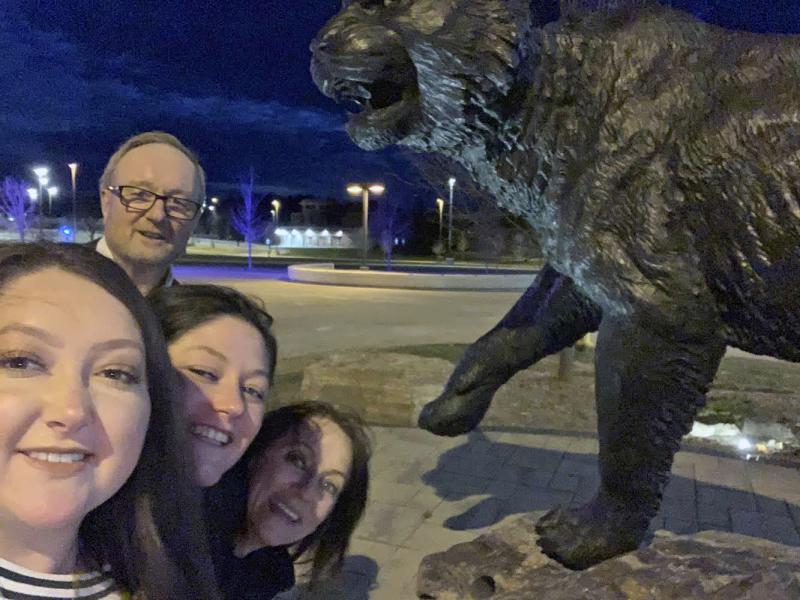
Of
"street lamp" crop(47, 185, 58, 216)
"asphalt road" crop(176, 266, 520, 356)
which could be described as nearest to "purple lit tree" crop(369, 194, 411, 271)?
"asphalt road" crop(176, 266, 520, 356)

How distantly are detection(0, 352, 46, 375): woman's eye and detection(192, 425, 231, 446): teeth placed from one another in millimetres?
608

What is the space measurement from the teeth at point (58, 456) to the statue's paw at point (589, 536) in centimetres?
187

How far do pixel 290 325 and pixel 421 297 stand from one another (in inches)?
242

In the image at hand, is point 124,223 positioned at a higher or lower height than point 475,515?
higher

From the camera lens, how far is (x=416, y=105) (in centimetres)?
212

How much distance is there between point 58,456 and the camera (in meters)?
1.03

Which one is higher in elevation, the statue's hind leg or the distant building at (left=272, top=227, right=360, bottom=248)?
the distant building at (left=272, top=227, right=360, bottom=248)

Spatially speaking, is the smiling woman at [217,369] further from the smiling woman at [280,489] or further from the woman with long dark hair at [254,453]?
the smiling woman at [280,489]

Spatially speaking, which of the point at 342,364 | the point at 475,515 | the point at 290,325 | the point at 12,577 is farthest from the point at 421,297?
the point at 12,577

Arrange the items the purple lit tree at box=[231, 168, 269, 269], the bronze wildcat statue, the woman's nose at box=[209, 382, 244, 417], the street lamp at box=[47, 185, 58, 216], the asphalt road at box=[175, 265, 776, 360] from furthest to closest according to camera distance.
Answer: the street lamp at box=[47, 185, 58, 216] < the purple lit tree at box=[231, 168, 269, 269] < the asphalt road at box=[175, 265, 776, 360] < the bronze wildcat statue < the woman's nose at box=[209, 382, 244, 417]

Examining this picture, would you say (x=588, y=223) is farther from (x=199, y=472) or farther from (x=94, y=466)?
(x=94, y=466)

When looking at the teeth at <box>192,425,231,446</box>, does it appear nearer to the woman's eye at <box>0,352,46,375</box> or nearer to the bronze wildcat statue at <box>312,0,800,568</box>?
the woman's eye at <box>0,352,46,375</box>

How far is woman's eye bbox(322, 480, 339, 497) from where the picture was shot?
2082 millimetres

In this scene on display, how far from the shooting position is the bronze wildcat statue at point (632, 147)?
1973mm
